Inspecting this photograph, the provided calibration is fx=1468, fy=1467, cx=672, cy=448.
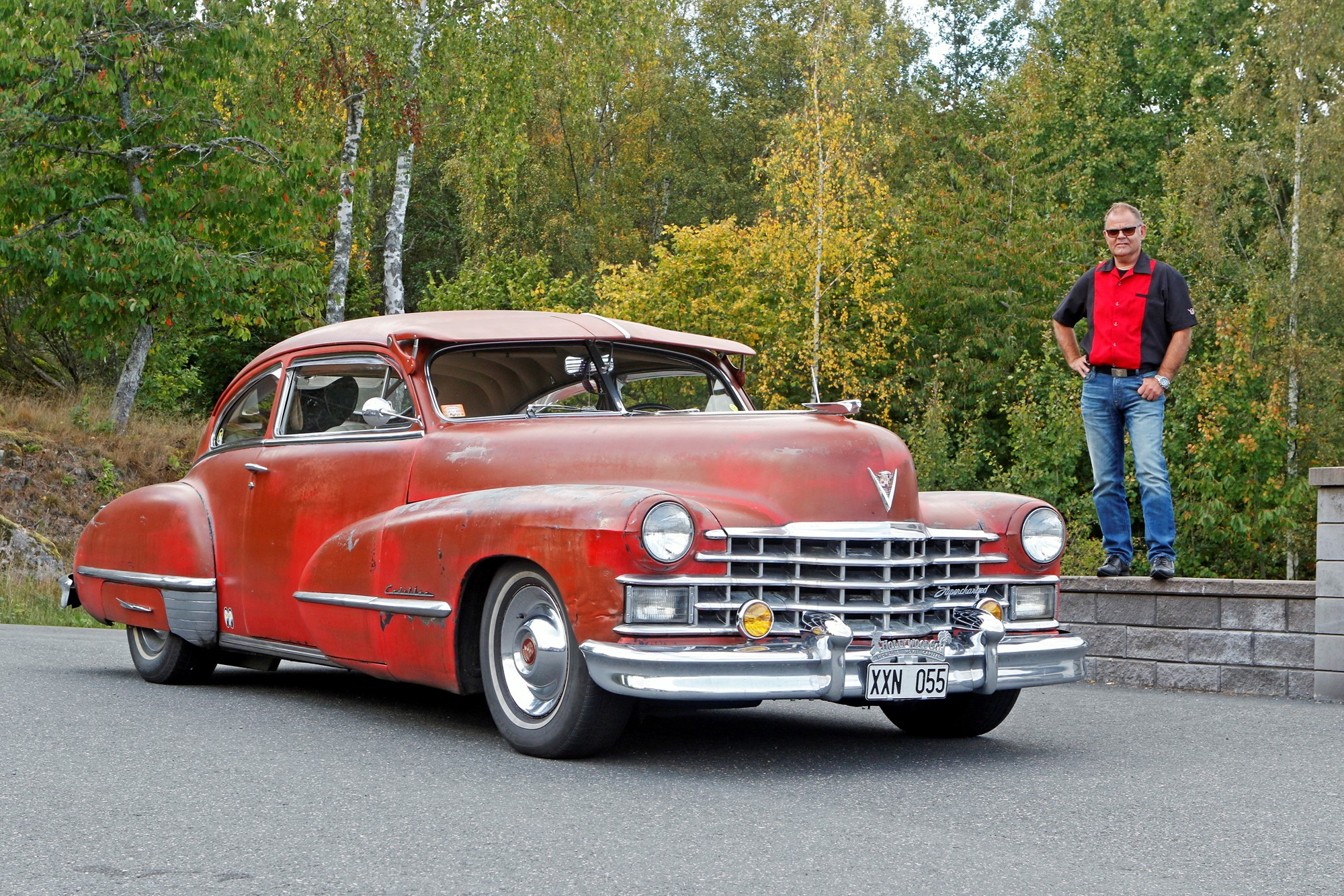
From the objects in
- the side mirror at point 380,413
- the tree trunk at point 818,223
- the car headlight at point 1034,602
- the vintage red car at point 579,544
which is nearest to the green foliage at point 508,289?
the tree trunk at point 818,223

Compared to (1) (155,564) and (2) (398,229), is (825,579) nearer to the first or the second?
(1) (155,564)

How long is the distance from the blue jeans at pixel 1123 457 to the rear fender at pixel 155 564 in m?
4.69

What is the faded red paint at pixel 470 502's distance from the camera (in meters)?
5.43

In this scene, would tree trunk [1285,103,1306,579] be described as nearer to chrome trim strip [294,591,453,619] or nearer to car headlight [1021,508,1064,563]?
car headlight [1021,508,1064,563]

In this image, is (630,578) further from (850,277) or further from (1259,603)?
(850,277)

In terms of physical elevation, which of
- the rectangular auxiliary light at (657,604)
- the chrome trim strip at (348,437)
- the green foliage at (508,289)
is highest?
the green foliage at (508,289)

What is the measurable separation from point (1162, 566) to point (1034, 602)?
8.06ft

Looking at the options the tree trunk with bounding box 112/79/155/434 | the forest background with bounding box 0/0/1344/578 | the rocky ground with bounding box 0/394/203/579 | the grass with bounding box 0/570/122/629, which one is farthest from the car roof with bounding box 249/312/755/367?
the tree trunk with bounding box 112/79/155/434

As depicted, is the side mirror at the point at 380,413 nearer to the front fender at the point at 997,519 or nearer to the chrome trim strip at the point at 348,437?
the chrome trim strip at the point at 348,437

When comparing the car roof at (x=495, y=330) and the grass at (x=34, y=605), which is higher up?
the car roof at (x=495, y=330)

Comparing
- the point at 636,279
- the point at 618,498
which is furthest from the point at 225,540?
the point at 636,279

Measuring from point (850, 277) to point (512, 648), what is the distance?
Answer: 29571 millimetres

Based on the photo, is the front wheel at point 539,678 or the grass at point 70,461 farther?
the grass at point 70,461

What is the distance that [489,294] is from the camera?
115ft
